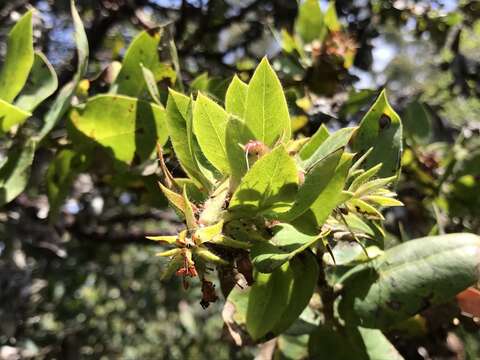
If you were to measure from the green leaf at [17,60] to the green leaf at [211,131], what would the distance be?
439 millimetres

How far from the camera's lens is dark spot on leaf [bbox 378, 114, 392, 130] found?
0.96m

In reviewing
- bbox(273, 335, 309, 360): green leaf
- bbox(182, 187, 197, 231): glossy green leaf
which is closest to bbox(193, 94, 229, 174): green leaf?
bbox(182, 187, 197, 231): glossy green leaf

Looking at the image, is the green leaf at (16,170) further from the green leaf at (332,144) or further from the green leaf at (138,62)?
the green leaf at (332,144)

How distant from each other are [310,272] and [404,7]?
1388mm

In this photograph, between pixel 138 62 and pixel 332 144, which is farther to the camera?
pixel 138 62

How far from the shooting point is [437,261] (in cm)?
86

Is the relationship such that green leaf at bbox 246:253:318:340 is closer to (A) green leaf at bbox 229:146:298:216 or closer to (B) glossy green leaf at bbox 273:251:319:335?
(B) glossy green leaf at bbox 273:251:319:335

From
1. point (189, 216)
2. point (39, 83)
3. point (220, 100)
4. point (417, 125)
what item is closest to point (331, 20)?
point (417, 125)

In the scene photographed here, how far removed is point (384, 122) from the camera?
37.9 inches

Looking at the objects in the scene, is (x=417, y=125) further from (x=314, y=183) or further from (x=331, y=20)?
(x=314, y=183)

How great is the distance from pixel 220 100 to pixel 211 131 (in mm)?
371

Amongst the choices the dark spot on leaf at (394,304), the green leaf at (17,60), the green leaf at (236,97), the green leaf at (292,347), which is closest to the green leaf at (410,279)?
the dark spot on leaf at (394,304)

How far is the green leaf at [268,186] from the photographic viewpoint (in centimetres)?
68

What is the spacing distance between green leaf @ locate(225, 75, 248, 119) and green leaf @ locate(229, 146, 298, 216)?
0.45ft
